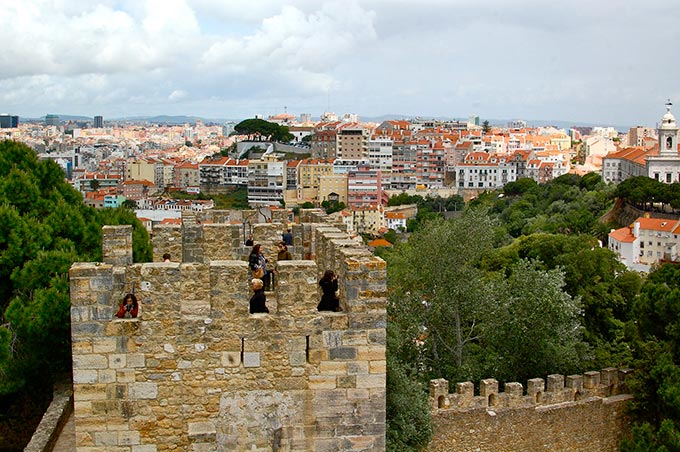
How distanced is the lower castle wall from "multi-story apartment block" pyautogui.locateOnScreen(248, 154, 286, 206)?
404 ft

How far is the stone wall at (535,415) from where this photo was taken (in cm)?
1508

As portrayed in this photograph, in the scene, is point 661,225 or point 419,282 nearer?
point 419,282

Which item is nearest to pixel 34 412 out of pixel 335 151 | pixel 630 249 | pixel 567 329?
pixel 567 329

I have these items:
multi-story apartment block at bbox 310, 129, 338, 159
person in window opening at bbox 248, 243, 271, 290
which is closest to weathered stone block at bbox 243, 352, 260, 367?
person in window opening at bbox 248, 243, 271, 290

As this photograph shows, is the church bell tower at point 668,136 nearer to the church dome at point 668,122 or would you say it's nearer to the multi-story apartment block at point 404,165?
the church dome at point 668,122

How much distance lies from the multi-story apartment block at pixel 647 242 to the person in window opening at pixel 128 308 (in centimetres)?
6180

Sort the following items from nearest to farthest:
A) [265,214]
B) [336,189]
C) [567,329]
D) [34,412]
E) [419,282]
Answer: [265,214] → [34,412] → [567,329] → [419,282] → [336,189]

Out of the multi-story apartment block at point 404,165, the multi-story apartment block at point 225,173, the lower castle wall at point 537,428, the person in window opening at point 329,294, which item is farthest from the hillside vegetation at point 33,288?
the multi-story apartment block at point 225,173

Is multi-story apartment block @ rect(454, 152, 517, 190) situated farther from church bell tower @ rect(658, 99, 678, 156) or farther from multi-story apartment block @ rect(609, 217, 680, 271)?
multi-story apartment block @ rect(609, 217, 680, 271)

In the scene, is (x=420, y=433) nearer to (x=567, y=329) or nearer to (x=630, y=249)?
(x=567, y=329)

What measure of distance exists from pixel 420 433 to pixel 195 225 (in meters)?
5.73

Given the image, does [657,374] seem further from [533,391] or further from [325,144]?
[325,144]

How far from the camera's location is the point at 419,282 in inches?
803

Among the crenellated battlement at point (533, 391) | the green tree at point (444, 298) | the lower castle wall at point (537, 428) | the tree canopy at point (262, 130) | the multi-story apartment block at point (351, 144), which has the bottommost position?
the lower castle wall at point (537, 428)
